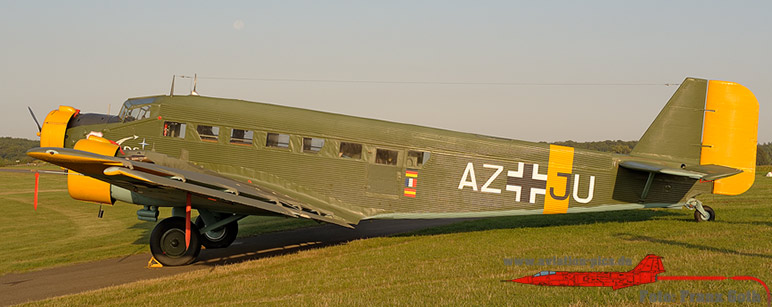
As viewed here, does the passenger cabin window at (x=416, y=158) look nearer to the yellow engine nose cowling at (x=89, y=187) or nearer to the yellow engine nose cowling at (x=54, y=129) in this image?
the yellow engine nose cowling at (x=89, y=187)

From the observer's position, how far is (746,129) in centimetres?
1345

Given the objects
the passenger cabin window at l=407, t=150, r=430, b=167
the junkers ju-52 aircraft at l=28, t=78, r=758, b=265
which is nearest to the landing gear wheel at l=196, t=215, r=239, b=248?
the junkers ju-52 aircraft at l=28, t=78, r=758, b=265

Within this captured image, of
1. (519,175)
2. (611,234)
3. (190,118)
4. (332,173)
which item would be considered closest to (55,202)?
(190,118)

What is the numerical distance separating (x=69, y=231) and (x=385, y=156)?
1412 centimetres

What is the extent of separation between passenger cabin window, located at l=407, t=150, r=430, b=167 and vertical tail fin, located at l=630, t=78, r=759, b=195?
5.86 meters

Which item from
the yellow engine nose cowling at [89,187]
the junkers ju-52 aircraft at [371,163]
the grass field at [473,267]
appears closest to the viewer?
the grass field at [473,267]

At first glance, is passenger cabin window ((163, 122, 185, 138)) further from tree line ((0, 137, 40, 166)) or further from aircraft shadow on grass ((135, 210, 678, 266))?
tree line ((0, 137, 40, 166))

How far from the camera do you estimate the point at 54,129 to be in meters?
12.8

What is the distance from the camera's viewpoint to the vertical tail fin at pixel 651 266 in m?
7.92

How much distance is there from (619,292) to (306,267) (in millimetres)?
6214

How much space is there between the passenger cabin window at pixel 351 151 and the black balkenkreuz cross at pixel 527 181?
12.8ft

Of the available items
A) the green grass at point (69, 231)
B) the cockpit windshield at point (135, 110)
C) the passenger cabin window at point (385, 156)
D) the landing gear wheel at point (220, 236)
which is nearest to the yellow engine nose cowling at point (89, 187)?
the cockpit windshield at point (135, 110)

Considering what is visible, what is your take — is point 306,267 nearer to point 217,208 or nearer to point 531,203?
point 217,208

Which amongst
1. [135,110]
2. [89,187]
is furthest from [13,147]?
[89,187]
